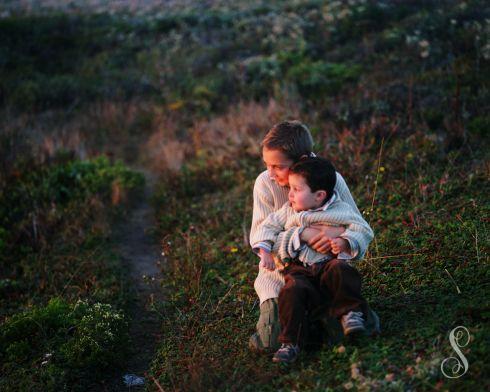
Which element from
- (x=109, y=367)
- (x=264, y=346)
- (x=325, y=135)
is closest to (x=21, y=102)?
(x=325, y=135)

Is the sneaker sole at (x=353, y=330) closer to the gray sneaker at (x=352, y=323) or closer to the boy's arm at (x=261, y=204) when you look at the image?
the gray sneaker at (x=352, y=323)

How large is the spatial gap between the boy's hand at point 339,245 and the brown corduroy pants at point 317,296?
0.09 meters

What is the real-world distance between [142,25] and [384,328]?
1713cm

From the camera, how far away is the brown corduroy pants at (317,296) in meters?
3.63

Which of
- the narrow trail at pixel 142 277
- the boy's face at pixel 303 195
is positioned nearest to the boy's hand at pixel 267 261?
the boy's face at pixel 303 195

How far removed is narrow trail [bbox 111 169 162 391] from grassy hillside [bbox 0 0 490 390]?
0.56ft

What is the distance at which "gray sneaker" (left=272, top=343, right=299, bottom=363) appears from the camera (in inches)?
147

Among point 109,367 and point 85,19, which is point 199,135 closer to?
Result: point 109,367

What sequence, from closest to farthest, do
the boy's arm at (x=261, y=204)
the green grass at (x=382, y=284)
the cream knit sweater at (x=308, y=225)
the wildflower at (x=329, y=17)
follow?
1. the green grass at (x=382, y=284)
2. the cream knit sweater at (x=308, y=225)
3. the boy's arm at (x=261, y=204)
4. the wildflower at (x=329, y=17)

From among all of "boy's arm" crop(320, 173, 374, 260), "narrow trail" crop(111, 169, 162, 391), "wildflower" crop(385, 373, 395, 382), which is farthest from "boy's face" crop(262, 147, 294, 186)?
"narrow trail" crop(111, 169, 162, 391)

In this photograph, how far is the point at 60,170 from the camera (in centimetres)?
873

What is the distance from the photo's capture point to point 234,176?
8.51 m

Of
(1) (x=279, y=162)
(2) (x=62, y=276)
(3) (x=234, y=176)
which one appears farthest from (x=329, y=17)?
(1) (x=279, y=162)

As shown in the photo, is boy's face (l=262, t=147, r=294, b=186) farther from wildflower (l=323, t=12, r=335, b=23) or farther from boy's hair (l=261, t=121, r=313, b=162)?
wildflower (l=323, t=12, r=335, b=23)
